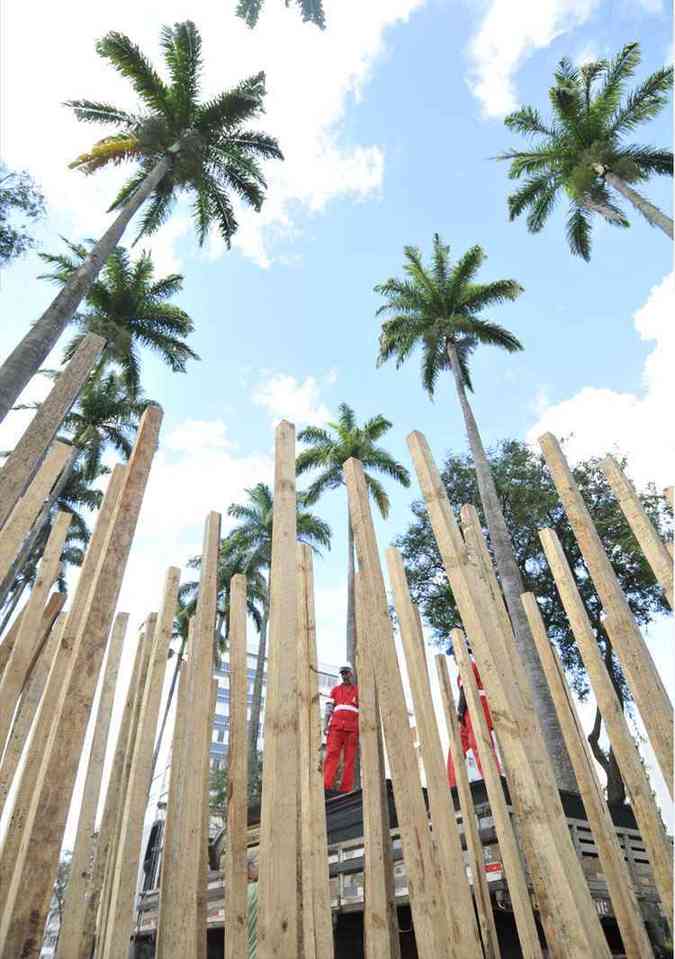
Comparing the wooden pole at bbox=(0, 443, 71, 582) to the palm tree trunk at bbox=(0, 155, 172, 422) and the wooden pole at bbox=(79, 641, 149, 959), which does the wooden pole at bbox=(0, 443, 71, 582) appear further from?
the palm tree trunk at bbox=(0, 155, 172, 422)

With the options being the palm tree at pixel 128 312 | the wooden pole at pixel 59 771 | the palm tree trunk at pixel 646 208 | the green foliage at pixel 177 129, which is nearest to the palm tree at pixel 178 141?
the green foliage at pixel 177 129

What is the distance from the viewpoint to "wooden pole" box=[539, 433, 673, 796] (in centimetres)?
221

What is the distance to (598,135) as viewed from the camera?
14.9 metres

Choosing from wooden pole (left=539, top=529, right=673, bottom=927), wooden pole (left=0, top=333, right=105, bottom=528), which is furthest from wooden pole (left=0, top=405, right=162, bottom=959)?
wooden pole (left=539, top=529, right=673, bottom=927)

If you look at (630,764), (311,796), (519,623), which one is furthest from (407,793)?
(519,623)

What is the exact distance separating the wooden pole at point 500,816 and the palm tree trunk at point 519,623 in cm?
518

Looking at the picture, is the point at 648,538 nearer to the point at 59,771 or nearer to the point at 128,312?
the point at 59,771

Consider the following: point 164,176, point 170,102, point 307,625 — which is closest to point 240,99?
point 170,102

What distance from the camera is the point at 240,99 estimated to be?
1416cm

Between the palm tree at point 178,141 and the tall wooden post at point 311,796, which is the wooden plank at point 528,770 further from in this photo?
the palm tree at point 178,141

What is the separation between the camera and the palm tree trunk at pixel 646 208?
42.8 ft

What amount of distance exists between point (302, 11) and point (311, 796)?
13726 mm

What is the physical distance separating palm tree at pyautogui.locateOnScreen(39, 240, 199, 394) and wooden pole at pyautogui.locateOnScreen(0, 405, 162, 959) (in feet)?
63.6

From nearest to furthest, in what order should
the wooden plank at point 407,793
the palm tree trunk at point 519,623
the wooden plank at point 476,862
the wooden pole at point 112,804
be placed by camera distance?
the wooden plank at point 407,793
the wooden pole at point 112,804
the wooden plank at point 476,862
the palm tree trunk at point 519,623
